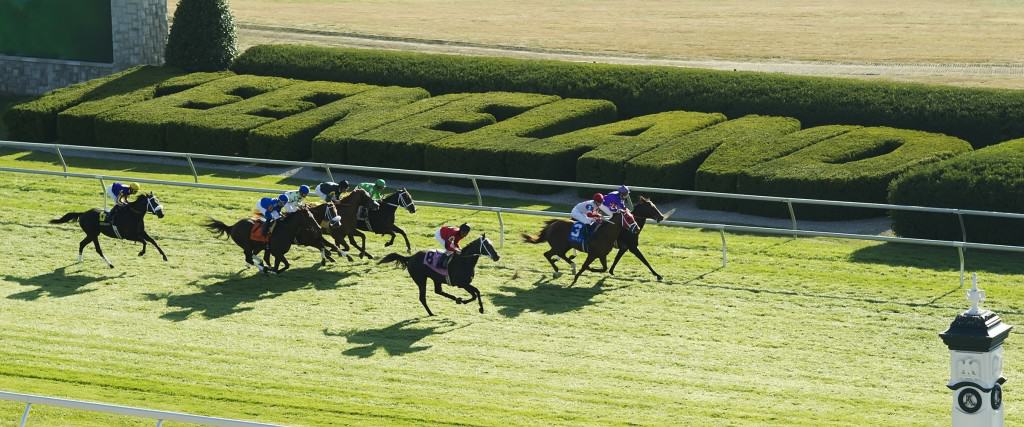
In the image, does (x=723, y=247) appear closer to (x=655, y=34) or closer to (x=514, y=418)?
(x=514, y=418)

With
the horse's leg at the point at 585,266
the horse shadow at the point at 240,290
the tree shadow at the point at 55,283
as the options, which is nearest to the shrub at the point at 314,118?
the horse shadow at the point at 240,290

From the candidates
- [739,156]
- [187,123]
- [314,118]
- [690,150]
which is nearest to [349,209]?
[690,150]

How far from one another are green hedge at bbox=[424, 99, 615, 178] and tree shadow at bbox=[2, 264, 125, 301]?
760 cm

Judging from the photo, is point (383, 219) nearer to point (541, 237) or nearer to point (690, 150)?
point (541, 237)

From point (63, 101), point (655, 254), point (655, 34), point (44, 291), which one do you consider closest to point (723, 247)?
point (655, 254)

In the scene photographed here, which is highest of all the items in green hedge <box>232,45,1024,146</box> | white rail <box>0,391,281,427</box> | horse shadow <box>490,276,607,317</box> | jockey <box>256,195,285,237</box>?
green hedge <box>232,45,1024,146</box>

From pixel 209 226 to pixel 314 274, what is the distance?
1620mm

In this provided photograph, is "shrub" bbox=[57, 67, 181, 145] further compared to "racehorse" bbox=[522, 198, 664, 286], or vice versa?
"shrub" bbox=[57, 67, 181, 145]

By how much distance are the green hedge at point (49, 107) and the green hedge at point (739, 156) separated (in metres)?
13.4

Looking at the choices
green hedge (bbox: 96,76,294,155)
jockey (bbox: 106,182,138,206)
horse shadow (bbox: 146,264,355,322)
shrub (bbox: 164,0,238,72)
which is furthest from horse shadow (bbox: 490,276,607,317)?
shrub (bbox: 164,0,238,72)

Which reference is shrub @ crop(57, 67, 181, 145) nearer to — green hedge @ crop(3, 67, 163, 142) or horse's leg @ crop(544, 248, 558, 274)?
green hedge @ crop(3, 67, 163, 142)

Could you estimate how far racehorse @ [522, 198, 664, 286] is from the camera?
67.2ft

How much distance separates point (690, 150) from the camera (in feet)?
87.9

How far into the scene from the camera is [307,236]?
2128 cm
